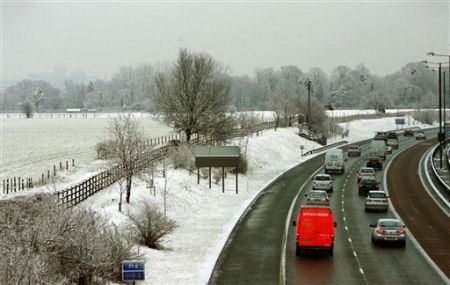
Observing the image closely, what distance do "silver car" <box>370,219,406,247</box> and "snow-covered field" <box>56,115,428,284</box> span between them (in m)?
7.84

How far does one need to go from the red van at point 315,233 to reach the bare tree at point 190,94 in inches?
1881

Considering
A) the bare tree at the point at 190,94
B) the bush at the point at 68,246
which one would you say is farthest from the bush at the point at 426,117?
the bush at the point at 68,246

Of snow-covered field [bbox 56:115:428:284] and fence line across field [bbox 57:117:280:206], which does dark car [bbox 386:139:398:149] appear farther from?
fence line across field [bbox 57:117:280:206]

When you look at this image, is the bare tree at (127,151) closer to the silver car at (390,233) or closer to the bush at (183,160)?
the bush at (183,160)

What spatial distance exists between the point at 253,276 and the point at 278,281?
53.3 inches

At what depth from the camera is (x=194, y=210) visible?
152 ft

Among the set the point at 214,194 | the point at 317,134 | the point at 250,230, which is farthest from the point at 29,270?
the point at 317,134

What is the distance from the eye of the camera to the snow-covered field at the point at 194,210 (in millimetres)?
28344

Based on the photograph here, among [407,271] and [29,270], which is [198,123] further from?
[29,270]

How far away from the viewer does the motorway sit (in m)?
27.5

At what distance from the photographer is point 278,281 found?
27.0 metres

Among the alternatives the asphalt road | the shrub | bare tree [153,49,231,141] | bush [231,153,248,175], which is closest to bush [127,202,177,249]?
the asphalt road

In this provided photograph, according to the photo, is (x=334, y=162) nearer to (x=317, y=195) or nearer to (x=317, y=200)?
(x=317, y=195)

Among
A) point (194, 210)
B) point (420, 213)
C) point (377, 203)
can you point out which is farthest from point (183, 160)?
point (420, 213)
